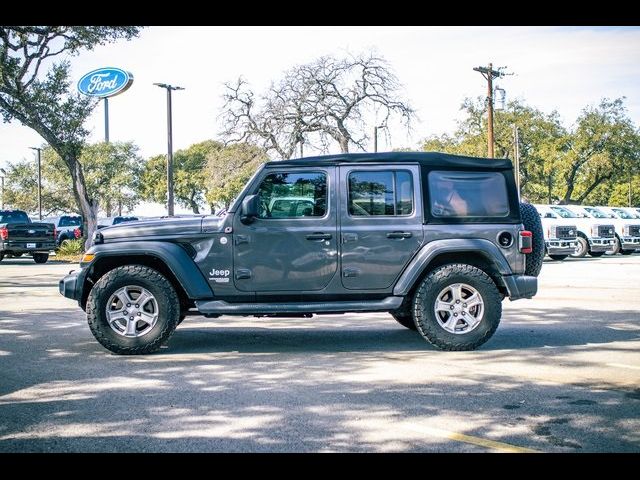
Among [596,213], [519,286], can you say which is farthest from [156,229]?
[596,213]

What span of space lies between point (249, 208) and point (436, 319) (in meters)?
2.31

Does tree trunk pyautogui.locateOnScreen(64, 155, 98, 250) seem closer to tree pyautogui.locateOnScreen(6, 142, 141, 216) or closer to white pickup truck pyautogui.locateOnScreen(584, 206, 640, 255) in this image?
tree pyautogui.locateOnScreen(6, 142, 141, 216)

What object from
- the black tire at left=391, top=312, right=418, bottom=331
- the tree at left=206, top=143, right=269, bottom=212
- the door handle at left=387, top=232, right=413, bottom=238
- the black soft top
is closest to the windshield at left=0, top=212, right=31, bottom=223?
the tree at left=206, top=143, right=269, bottom=212

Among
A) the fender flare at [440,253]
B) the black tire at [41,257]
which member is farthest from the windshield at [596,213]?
the black tire at [41,257]


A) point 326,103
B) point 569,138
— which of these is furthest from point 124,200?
point 569,138

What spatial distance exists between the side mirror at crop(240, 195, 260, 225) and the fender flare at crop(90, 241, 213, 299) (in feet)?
2.43

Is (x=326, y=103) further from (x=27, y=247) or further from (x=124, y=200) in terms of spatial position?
(x=124, y=200)

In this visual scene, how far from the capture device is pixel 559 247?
22844 millimetres

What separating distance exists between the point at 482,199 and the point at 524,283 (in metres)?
1.02

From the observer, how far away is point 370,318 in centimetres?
998

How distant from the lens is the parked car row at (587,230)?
22922 mm

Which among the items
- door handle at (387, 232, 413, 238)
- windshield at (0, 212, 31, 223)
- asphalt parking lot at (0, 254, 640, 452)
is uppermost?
windshield at (0, 212, 31, 223)

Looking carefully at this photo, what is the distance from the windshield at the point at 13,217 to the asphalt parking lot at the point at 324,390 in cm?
2046

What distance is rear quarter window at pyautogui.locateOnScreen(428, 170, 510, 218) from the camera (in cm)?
746
